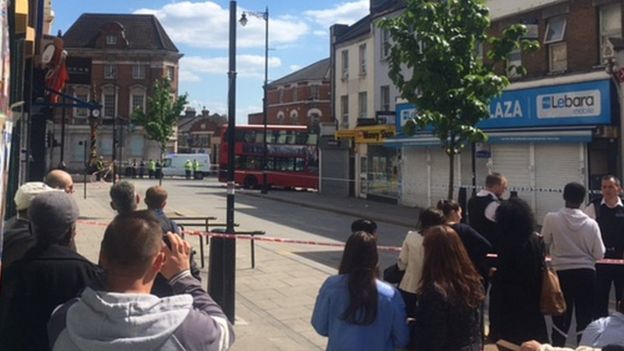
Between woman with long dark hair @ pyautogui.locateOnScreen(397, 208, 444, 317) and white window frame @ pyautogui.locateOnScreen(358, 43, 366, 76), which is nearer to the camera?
woman with long dark hair @ pyautogui.locateOnScreen(397, 208, 444, 317)

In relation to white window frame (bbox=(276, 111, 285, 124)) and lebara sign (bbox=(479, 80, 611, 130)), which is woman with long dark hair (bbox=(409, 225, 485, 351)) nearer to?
lebara sign (bbox=(479, 80, 611, 130))

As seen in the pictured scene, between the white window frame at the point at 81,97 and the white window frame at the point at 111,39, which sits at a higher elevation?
the white window frame at the point at 111,39

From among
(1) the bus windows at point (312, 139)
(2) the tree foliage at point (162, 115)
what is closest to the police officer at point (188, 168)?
(2) the tree foliage at point (162, 115)

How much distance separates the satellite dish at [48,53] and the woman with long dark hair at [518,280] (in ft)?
25.0

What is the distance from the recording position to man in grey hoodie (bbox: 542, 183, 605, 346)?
6.07 meters

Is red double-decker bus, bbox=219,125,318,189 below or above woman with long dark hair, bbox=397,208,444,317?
above

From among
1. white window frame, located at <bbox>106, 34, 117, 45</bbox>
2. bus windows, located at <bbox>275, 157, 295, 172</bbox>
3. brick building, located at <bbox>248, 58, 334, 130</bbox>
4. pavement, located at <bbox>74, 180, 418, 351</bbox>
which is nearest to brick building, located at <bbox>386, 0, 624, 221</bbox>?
pavement, located at <bbox>74, 180, 418, 351</bbox>

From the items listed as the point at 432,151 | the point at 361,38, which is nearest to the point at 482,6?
the point at 432,151

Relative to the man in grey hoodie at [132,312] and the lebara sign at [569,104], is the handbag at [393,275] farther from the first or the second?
the lebara sign at [569,104]

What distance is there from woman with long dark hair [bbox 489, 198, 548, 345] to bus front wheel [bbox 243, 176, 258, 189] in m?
35.6

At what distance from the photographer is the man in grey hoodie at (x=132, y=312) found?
2268 millimetres

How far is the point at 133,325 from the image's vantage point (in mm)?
2264

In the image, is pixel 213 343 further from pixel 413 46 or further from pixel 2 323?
pixel 413 46

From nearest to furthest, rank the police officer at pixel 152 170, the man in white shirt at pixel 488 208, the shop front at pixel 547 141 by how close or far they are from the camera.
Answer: the man in white shirt at pixel 488 208 < the shop front at pixel 547 141 < the police officer at pixel 152 170
